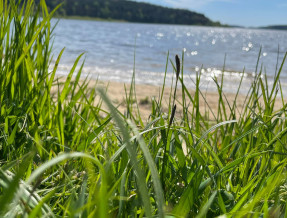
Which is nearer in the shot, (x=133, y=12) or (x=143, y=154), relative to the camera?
(x=143, y=154)

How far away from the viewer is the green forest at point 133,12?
266 feet

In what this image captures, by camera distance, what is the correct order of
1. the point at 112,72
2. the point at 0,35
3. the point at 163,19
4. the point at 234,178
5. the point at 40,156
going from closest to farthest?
the point at 234,178
the point at 40,156
the point at 0,35
the point at 112,72
the point at 163,19

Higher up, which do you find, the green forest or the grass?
the green forest

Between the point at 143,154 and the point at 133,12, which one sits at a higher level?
the point at 133,12

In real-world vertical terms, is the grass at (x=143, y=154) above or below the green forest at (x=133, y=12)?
below

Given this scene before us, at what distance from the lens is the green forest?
266ft

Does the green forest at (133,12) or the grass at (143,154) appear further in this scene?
the green forest at (133,12)

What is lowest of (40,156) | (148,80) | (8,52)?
(148,80)

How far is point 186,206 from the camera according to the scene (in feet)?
2.52

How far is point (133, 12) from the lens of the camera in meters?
90.1

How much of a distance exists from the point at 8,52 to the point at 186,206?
0.99m

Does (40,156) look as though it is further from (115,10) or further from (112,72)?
(115,10)

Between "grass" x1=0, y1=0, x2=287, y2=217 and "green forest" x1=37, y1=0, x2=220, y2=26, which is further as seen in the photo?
"green forest" x1=37, y1=0, x2=220, y2=26

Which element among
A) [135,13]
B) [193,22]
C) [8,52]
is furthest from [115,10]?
[8,52]
